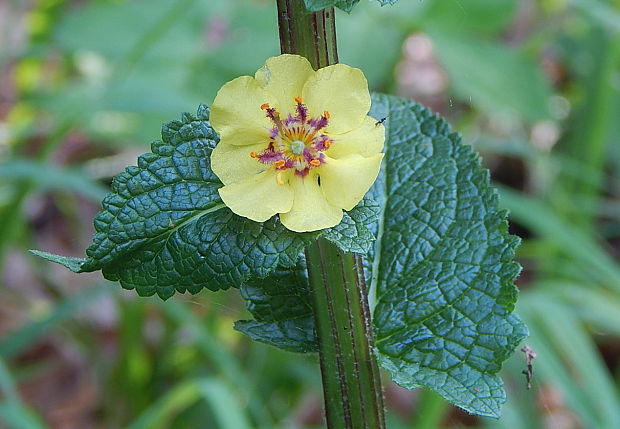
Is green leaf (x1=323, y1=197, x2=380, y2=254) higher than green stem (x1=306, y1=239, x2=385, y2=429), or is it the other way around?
green leaf (x1=323, y1=197, x2=380, y2=254)

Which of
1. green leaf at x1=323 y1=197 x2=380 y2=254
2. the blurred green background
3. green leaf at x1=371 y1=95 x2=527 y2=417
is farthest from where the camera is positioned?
the blurred green background

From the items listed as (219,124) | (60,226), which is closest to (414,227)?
(219,124)

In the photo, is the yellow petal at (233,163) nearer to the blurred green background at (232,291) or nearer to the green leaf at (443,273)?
the green leaf at (443,273)

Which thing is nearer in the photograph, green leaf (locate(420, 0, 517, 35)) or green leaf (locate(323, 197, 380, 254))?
green leaf (locate(323, 197, 380, 254))

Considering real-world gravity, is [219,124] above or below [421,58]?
below

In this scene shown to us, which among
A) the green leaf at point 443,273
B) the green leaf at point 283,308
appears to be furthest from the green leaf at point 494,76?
the green leaf at point 283,308

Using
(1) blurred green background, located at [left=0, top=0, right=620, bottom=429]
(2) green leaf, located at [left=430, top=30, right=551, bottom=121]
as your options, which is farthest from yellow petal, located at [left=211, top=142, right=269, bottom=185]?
(2) green leaf, located at [left=430, top=30, right=551, bottom=121]

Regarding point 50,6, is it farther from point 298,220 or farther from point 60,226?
point 298,220

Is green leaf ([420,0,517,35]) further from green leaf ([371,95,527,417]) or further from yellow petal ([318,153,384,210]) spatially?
yellow petal ([318,153,384,210])
